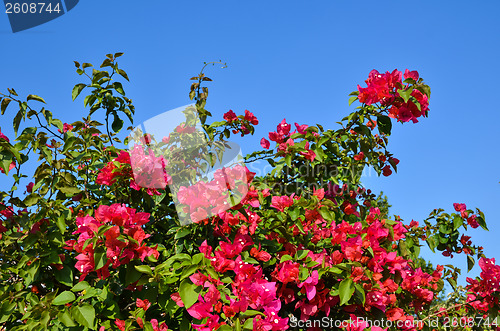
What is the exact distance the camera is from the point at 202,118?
3.49 meters

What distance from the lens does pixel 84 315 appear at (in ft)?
6.84

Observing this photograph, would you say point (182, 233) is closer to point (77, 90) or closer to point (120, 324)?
point (120, 324)

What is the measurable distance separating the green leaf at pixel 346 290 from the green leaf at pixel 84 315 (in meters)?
1.24

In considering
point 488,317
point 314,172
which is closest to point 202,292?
point 314,172

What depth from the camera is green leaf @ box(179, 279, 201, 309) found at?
195 cm

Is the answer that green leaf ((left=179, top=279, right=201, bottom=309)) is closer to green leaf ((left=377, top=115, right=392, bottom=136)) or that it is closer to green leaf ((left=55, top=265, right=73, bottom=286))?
green leaf ((left=55, top=265, right=73, bottom=286))

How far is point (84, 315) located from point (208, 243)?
0.83 m

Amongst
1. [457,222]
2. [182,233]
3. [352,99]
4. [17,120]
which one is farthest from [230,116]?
[457,222]

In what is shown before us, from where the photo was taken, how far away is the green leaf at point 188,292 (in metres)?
1.95

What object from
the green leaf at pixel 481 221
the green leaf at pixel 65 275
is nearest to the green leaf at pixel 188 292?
the green leaf at pixel 65 275

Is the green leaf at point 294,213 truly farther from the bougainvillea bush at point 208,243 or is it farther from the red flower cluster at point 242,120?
the red flower cluster at point 242,120

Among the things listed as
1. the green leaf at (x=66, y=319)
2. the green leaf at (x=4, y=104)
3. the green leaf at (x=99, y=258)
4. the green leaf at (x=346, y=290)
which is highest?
the green leaf at (x=4, y=104)

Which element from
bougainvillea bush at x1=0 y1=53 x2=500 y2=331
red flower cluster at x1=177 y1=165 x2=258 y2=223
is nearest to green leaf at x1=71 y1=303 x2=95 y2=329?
bougainvillea bush at x1=0 y1=53 x2=500 y2=331

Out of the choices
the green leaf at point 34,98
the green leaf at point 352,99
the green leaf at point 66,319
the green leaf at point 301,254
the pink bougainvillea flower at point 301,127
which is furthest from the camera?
the pink bougainvillea flower at point 301,127
